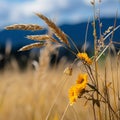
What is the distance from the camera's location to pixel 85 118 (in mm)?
2557

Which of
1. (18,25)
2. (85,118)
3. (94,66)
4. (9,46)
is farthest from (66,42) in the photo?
(9,46)

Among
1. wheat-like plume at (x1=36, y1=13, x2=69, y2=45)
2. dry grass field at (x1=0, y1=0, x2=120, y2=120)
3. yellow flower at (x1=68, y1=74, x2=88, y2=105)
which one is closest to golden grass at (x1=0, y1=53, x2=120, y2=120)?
dry grass field at (x1=0, y1=0, x2=120, y2=120)

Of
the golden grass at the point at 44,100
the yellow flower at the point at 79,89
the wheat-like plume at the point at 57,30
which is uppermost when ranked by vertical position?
the wheat-like plume at the point at 57,30

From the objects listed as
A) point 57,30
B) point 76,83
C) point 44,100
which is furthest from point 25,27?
point 44,100

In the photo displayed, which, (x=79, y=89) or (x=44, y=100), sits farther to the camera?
(x=44, y=100)

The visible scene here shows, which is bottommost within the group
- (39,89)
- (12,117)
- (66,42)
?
(12,117)

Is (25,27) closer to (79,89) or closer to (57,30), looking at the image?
(57,30)

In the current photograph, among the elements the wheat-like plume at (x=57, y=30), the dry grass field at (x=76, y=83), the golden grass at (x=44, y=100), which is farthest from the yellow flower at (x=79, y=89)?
the golden grass at (x=44, y=100)

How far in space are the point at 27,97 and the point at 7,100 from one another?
21.3 inches

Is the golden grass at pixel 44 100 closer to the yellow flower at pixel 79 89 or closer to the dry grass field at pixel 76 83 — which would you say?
the dry grass field at pixel 76 83

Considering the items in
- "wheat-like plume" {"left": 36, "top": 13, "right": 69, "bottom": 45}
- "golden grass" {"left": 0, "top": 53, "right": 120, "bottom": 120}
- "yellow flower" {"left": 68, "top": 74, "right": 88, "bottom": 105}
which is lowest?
"golden grass" {"left": 0, "top": 53, "right": 120, "bottom": 120}

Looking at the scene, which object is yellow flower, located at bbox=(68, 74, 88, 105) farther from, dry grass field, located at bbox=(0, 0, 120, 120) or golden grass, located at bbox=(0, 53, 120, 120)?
golden grass, located at bbox=(0, 53, 120, 120)

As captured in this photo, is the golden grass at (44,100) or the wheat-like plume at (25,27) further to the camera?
the golden grass at (44,100)

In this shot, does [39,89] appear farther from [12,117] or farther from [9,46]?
[9,46]
